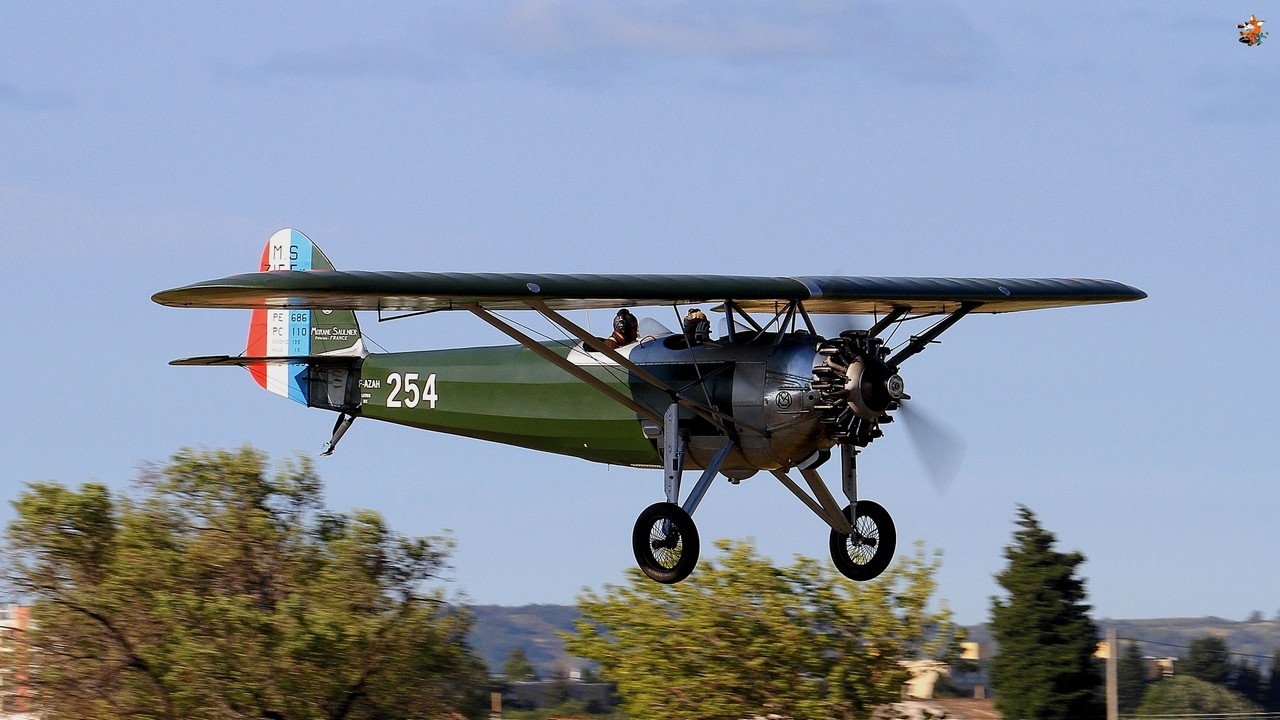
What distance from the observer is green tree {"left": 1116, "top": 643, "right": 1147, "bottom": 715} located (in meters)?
79.2

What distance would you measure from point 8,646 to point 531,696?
6776 centimetres

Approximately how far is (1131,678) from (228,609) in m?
57.0

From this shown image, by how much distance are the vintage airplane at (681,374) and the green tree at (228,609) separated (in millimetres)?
12508

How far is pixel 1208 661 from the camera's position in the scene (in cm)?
8875

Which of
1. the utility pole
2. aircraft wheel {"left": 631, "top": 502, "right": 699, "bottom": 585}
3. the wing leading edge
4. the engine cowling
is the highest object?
the wing leading edge

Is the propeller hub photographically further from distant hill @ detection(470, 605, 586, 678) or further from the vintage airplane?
distant hill @ detection(470, 605, 586, 678)

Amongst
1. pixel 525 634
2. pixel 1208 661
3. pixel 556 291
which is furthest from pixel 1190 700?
pixel 525 634

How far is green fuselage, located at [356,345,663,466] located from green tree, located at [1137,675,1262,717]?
192 ft

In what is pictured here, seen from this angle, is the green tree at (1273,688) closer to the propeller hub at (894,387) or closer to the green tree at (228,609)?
the green tree at (228,609)

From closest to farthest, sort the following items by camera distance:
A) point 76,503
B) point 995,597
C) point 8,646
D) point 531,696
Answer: point 8,646, point 76,503, point 995,597, point 531,696

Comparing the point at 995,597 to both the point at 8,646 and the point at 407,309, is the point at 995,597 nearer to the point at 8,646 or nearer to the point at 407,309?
the point at 8,646

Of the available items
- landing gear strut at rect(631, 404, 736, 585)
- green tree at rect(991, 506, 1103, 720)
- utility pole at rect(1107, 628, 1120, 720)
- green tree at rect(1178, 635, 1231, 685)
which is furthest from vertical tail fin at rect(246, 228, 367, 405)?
green tree at rect(1178, 635, 1231, 685)

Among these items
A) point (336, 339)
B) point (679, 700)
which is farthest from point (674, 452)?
point (679, 700)

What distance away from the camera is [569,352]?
61.6 feet
